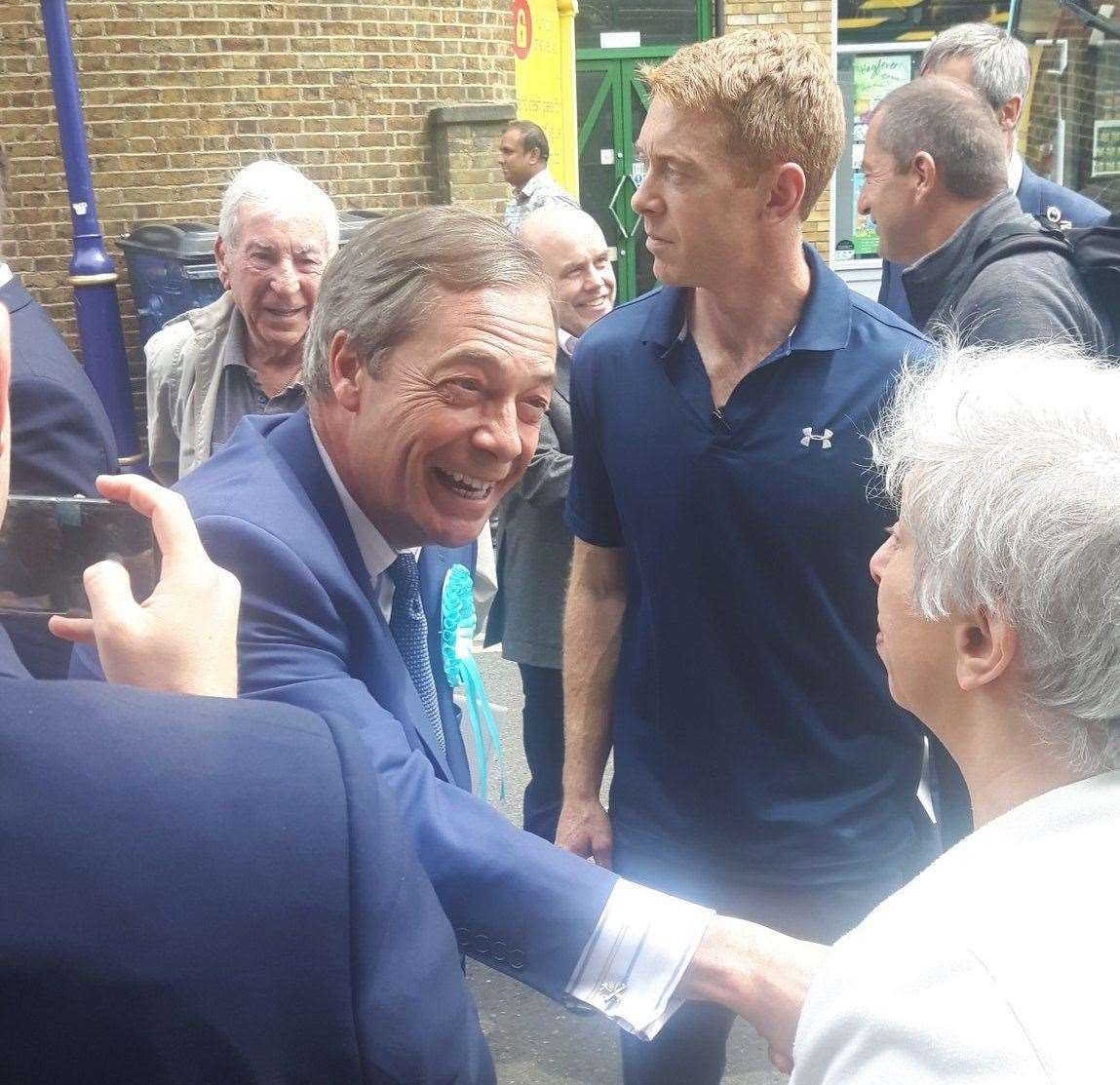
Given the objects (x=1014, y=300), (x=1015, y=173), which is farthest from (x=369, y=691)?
(x=1015, y=173)

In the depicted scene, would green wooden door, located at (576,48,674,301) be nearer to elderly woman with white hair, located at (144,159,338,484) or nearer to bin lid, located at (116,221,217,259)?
A: bin lid, located at (116,221,217,259)

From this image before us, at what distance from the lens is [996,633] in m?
1.39

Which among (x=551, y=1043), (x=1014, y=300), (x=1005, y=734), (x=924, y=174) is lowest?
(x=551, y=1043)

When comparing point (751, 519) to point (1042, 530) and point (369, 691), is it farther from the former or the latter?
point (1042, 530)

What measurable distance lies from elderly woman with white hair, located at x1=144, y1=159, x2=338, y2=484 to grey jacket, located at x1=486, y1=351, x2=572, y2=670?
79cm

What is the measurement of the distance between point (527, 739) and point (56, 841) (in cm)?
315

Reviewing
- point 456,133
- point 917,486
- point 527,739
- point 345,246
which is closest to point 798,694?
point 917,486

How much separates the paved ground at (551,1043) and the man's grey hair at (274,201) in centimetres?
234

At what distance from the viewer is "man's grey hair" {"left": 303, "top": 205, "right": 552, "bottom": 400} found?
6.47 ft

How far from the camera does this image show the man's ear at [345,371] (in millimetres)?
2002

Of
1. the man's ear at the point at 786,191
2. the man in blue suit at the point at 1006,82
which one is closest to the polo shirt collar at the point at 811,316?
the man's ear at the point at 786,191

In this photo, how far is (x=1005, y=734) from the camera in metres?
1.42

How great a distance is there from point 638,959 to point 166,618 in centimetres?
90

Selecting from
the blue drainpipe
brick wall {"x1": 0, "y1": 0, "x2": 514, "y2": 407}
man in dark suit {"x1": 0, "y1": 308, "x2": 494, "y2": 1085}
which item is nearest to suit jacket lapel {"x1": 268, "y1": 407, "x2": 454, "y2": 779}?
man in dark suit {"x1": 0, "y1": 308, "x2": 494, "y2": 1085}
